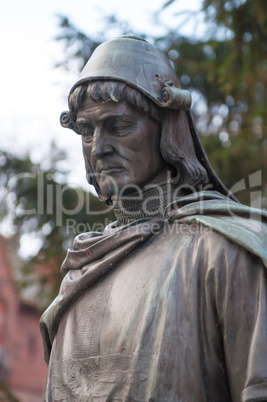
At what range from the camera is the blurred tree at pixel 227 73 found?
27.5 ft

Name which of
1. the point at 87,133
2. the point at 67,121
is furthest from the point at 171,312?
the point at 67,121

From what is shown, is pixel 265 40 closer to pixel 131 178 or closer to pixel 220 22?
pixel 220 22

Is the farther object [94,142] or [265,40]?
[265,40]

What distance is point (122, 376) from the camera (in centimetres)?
295

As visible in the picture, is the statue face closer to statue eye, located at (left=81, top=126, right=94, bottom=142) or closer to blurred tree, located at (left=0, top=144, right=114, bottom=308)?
statue eye, located at (left=81, top=126, right=94, bottom=142)

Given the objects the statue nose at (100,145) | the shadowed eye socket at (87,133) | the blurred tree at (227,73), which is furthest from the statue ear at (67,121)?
the blurred tree at (227,73)

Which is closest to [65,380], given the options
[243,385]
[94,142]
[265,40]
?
[243,385]

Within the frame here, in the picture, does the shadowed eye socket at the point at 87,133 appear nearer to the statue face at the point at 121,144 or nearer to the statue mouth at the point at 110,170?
the statue face at the point at 121,144

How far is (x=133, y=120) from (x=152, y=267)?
701 millimetres

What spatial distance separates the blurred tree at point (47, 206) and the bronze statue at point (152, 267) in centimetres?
497

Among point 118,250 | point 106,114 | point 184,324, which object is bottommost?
point 184,324

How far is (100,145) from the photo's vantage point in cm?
343

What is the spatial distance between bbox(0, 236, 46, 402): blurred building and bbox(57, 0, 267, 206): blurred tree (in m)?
15.4

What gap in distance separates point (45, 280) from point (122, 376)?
6.91m
